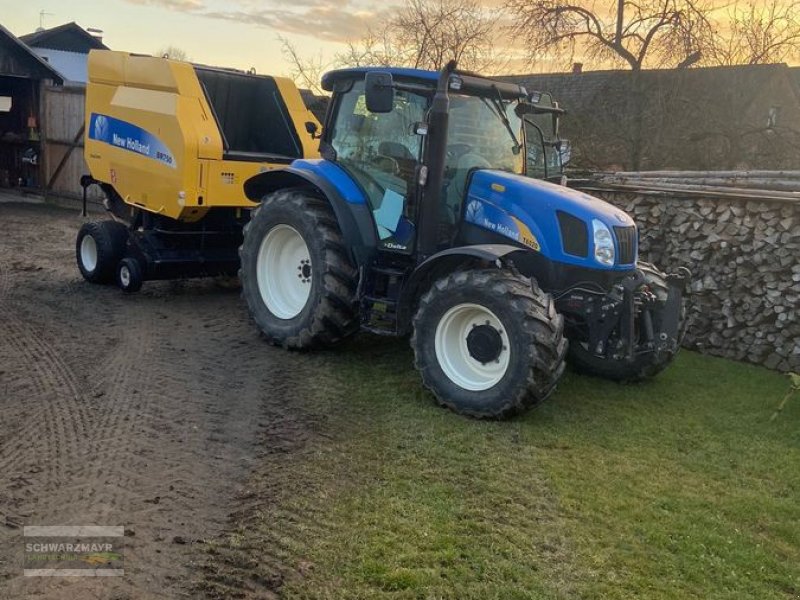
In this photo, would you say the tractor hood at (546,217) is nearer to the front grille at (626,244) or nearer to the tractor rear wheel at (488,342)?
the front grille at (626,244)

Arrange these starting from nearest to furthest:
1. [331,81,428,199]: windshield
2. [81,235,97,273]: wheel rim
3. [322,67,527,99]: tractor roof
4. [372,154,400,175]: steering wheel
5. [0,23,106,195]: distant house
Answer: [322,67,527,99]: tractor roof → [331,81,428,199]: windshield → [372,154,400,175]: steering wheel → [81,235,97,273]: wheel rim → [0,23,106,195]: distant house

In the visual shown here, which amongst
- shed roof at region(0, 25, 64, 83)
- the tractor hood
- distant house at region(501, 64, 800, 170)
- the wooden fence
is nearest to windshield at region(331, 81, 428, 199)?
the tractor hood

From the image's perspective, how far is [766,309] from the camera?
24.3ft

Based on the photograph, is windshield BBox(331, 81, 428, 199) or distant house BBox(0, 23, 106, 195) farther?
distant house BBox(0, 23, 106, 195)

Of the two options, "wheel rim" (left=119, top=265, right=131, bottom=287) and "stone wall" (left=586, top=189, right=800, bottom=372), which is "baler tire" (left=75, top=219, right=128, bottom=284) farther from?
"stone wall" (left=586, top=189, right=800, bottom=372)

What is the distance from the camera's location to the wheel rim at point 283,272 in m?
7.08

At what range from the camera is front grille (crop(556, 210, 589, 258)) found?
18.0ft

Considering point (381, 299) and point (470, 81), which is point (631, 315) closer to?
point (381, 299)

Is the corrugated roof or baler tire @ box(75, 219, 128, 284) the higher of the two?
the corrugated roof

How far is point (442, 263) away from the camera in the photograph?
227 inches

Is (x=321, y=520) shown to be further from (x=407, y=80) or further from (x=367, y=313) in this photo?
(x=407, y=80)

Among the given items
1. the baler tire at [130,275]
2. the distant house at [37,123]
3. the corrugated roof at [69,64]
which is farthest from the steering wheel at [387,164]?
the corrugated roof at [69,64]

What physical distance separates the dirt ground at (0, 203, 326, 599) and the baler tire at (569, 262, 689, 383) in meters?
2.25

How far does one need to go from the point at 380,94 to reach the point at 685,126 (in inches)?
397
